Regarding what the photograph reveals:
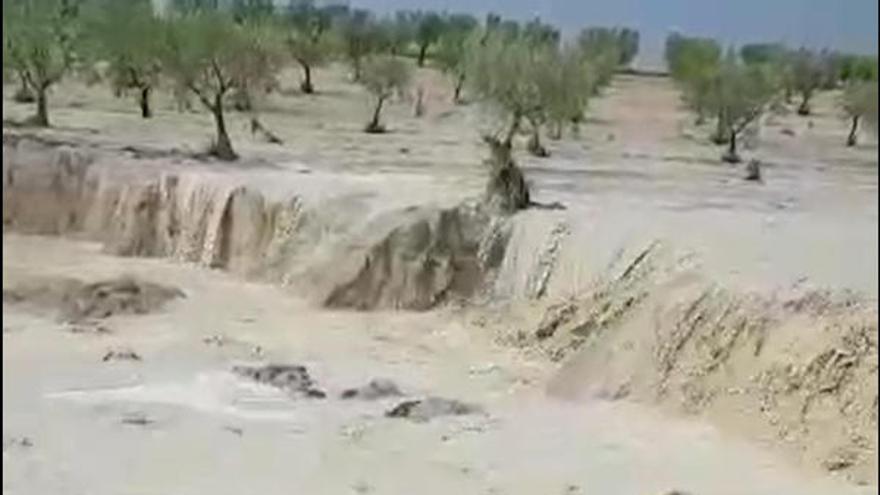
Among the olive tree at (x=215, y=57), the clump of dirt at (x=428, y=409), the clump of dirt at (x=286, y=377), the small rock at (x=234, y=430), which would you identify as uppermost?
the olive tree at (x=215, y=57)

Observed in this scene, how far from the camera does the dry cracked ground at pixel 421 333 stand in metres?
14.5

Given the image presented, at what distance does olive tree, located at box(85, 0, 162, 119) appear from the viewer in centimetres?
3872

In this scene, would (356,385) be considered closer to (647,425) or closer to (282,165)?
(647,425)

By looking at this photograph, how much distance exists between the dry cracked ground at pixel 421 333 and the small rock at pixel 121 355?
3.5 inches

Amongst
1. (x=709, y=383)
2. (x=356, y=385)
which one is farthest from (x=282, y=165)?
(x=709, y=383)

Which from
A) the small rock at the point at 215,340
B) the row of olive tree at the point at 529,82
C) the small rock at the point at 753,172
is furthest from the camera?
the row of olive tree at the point at 529,82

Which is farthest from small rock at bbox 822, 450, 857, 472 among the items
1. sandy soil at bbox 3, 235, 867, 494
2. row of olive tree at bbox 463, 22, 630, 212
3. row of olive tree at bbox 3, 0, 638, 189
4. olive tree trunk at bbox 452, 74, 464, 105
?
olive tree trunk at bbox 452, 74, 464, 105

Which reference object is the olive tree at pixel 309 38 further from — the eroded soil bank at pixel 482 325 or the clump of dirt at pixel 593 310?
the clump of dirt at pixel 593 310

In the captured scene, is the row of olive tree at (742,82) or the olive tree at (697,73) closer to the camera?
the row of olive tree at (742,82)

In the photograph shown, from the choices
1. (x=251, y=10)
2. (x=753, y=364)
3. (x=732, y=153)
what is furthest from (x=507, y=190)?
(x=251, y=10)

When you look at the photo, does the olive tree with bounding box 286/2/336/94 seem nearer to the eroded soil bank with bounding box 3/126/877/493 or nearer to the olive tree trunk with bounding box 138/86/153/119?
the olive tree trunk with bounding box 138/86/153/119

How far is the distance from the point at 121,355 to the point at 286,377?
7.84 ft

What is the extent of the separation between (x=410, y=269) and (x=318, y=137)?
21.3 metres

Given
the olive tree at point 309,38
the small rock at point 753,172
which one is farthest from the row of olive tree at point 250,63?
the small rock at point 753,172
